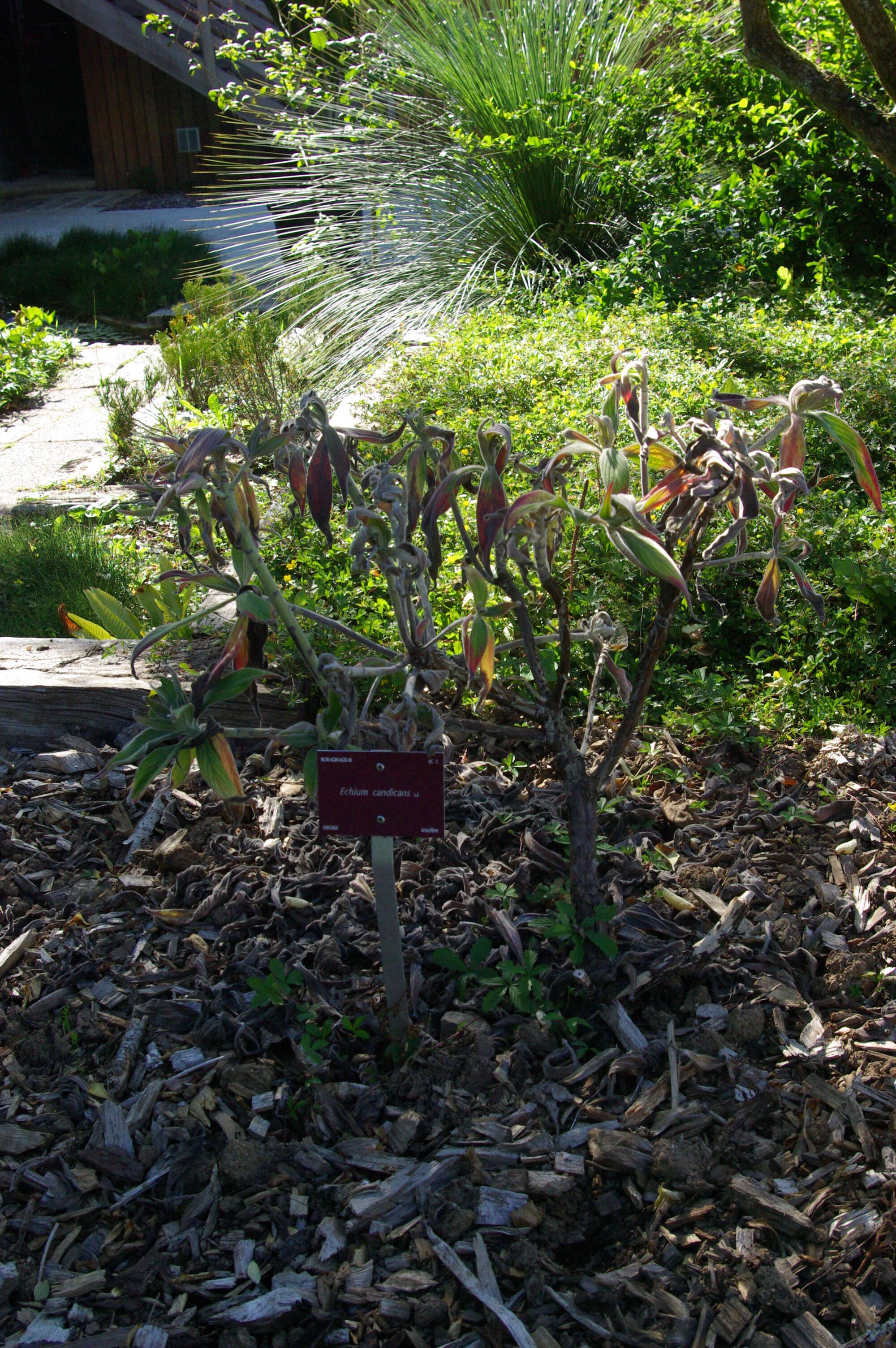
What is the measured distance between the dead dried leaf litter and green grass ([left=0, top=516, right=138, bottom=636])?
4.71 feet

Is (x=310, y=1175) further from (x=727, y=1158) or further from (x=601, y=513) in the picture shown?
(x=601, y=513)

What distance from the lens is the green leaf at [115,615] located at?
1.90m

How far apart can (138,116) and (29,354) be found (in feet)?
24.3

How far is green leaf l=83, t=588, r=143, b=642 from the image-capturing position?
190 cm

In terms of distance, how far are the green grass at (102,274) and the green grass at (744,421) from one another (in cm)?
385

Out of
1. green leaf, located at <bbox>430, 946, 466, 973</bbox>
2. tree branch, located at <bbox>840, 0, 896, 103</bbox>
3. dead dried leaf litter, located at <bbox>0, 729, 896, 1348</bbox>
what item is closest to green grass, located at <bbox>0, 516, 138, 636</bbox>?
dead dried leaf litter, located at <bbox>0, 729, 896, 1348</bbox>

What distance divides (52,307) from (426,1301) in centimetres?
891

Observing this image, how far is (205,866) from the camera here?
7.48 feet

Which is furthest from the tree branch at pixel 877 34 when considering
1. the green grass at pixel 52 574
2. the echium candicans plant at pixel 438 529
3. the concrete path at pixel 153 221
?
the concrete path at pixel 153 221

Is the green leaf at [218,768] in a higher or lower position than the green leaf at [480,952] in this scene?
higher

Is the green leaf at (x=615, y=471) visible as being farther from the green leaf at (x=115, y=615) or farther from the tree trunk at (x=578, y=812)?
the green leaf at (x=115, y=615)

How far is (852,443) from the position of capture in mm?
1459

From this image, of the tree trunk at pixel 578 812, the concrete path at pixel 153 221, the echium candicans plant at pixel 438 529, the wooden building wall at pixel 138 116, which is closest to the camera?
the echium candicans plant at pixel 438 529

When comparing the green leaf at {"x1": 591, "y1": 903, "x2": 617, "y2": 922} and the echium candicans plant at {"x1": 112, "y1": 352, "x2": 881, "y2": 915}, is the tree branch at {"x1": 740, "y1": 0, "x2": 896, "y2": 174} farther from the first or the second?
the green leaf at {"x1": 591, "y1": 903, "x2": 617, "y2": 922}
